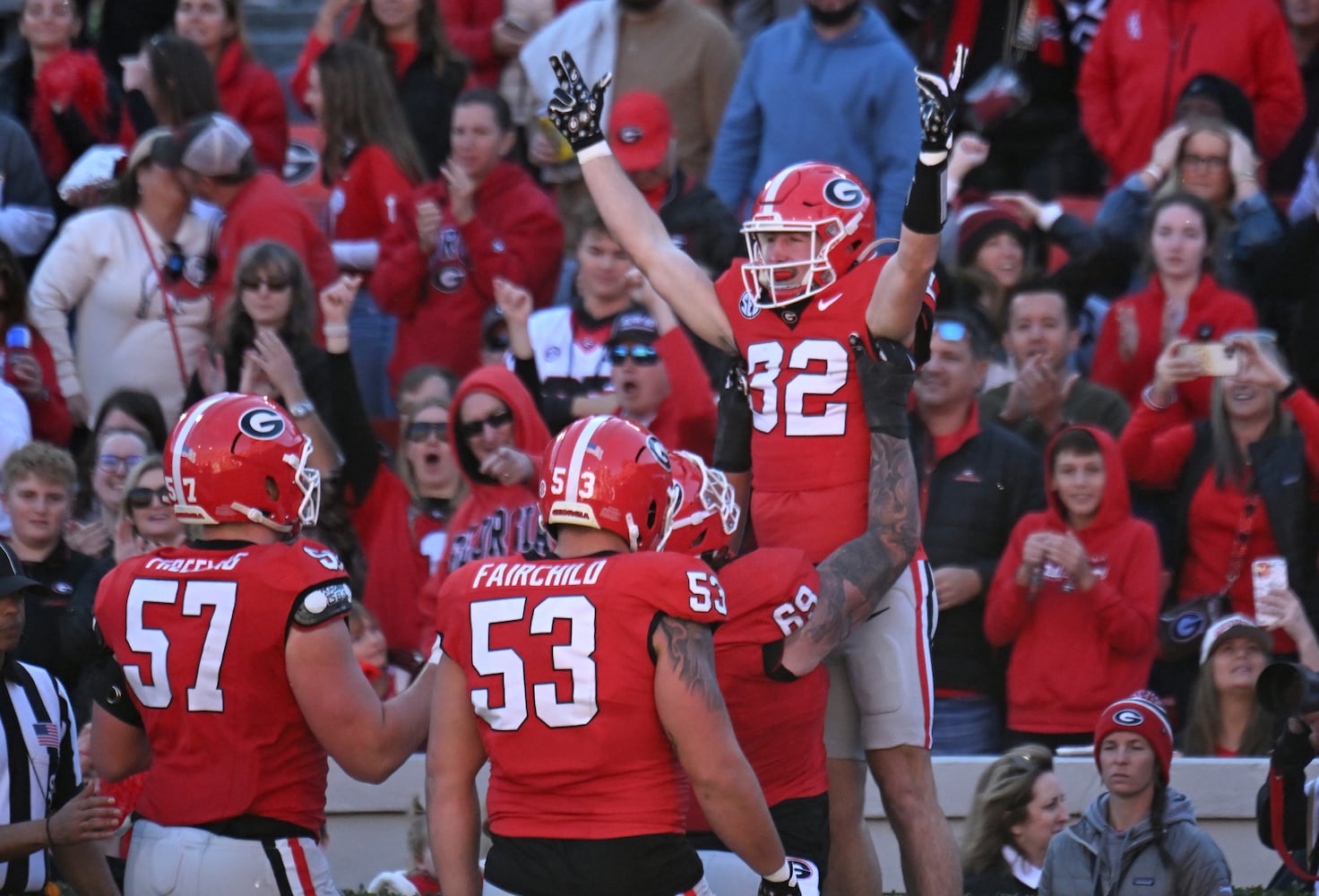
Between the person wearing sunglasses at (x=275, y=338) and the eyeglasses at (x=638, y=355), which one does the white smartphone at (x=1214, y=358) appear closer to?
the eyeglasses at (x=638, y=355)

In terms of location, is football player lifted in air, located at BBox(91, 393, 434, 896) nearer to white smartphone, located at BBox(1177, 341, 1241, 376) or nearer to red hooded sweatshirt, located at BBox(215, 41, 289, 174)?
white smartphone, located at BBox(1177, 341, 1241, 376)

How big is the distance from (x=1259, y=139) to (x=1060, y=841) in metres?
4.71

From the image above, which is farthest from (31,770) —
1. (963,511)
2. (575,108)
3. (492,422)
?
(963,511)

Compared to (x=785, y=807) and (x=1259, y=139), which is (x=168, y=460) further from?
(x=1259, y=139)

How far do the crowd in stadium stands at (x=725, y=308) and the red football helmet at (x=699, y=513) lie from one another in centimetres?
58

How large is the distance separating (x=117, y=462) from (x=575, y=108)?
3.09 m

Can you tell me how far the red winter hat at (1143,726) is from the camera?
614cm

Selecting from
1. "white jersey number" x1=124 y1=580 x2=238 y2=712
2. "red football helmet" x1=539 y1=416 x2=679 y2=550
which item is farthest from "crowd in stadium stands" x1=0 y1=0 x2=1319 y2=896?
"white jersey number" x1=124 y1=580 x2=238 y2=712

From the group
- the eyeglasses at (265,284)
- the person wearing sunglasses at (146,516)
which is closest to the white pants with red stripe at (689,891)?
the person wearing sunglasses at (146,516)

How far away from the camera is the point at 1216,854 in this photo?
5.97 metres

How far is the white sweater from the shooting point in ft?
29.5

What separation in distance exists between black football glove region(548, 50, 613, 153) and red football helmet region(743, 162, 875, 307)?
557 mm

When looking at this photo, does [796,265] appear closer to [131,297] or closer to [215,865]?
[215,865]

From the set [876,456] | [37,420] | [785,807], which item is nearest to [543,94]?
[37,420]
